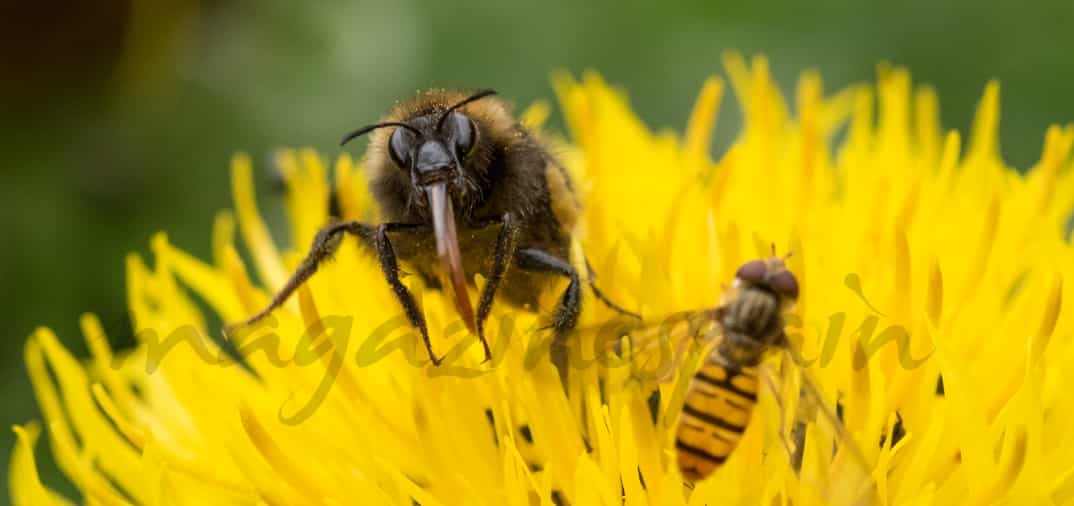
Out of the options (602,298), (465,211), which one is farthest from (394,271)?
(602,298)

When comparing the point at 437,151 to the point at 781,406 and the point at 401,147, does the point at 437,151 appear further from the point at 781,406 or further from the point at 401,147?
the point at 781,406

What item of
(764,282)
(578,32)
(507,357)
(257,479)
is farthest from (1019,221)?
(578,32)

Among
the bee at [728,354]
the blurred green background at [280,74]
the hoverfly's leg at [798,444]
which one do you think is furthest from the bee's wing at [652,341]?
the blurred green background at [280,74]

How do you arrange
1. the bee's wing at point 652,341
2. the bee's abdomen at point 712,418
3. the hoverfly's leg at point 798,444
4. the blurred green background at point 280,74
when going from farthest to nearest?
the blurred green background at point 280,74 < the bee's wing at point 652,341 < the hoverfly's leg at point 798,444 < the bee's abdomen at point 712,418

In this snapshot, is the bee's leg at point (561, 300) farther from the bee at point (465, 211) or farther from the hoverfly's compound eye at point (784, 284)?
the hoverfly's compound eye at point (784, 284)

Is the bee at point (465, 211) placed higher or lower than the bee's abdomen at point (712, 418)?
higher

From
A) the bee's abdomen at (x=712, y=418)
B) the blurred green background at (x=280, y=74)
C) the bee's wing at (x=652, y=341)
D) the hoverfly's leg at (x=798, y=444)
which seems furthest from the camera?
the blurred green background at (x=280, y=74)

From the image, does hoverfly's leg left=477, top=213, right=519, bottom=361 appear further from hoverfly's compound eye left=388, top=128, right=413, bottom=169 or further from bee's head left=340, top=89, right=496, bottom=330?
hoverfly's compound eye left=388, top=128, right=413, bottom=169
